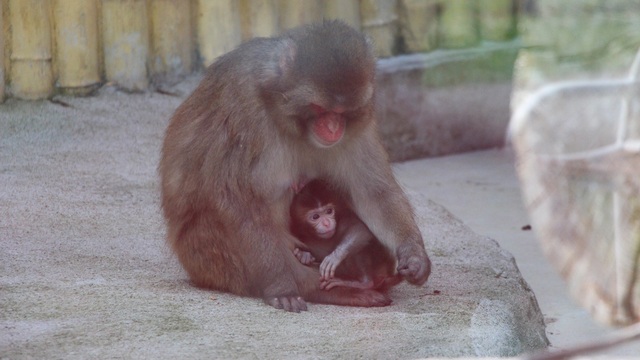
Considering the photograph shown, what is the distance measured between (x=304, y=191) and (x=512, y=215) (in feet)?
13.0

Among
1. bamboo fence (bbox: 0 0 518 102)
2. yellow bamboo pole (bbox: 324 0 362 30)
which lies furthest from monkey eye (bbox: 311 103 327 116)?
yellow bamboo pole (bbox: 324 0 362 30)

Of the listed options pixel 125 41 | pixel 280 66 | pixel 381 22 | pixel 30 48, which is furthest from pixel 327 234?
pixel 381 22

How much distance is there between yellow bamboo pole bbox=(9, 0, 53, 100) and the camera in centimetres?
796

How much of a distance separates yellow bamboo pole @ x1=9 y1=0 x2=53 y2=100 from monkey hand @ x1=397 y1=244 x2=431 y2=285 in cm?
391

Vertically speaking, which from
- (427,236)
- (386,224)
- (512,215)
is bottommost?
(512,215)

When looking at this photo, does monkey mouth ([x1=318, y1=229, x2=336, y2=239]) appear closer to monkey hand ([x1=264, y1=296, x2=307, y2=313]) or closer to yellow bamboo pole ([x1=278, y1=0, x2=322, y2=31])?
monkey hand ([x1=264, y1=296, x2=307, y2=313])

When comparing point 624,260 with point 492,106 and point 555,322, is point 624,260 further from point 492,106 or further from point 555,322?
point 492,106

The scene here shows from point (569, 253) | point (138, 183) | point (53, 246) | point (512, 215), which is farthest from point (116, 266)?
point (512, 215)

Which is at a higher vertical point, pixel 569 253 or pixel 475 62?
pixel 475 62

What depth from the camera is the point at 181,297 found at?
5.00 metres

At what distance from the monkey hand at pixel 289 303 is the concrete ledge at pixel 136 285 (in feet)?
0.15

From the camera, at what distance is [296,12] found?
882cm

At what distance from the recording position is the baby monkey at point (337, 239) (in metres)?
5.25

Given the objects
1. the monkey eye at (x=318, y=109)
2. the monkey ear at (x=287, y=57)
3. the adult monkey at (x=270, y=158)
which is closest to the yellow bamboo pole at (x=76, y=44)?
the adult monkey at (x=270, y=158)
